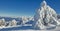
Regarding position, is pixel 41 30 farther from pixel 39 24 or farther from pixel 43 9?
pixel 43 9

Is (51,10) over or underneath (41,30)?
over

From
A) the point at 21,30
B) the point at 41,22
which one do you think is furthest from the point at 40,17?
the point at 21,30

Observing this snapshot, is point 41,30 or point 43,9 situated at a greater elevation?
point 43,9

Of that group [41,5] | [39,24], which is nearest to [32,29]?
[39,24]

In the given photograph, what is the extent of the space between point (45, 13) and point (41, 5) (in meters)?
0.72

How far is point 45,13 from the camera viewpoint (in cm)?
2098

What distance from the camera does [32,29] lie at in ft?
67.3

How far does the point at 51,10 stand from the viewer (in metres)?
21.0

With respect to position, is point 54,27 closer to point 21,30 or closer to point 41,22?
point 41,22

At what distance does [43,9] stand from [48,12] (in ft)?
1.49

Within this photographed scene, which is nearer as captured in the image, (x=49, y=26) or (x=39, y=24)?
(x=39, y=24)

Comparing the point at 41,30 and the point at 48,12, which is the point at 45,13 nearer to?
the point at 48,12

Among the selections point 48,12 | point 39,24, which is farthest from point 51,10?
point 39,24

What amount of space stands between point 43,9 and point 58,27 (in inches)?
71.2
